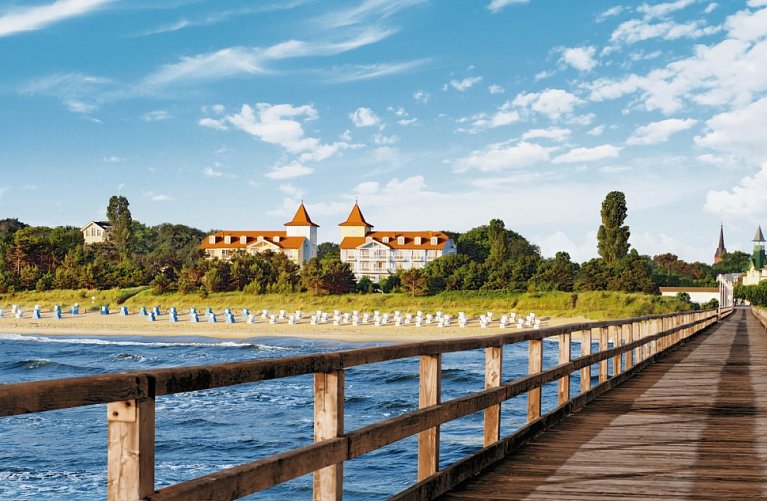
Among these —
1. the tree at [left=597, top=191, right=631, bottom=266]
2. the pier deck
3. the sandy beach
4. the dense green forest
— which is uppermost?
the tree at [left=597, top=191, right=631, bottom=266]

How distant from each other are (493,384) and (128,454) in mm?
4877

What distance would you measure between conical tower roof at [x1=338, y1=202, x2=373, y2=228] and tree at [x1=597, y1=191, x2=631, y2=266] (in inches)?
1840

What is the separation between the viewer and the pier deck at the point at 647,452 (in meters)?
6.39

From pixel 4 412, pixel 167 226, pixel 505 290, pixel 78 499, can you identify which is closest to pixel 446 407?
pixel 4 412

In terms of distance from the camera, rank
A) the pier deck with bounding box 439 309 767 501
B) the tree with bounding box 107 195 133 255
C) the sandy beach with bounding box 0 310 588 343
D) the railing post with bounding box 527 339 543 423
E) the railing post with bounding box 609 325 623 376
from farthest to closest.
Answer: the tree with bounding box 107 195 133 255, the sandy beach with bounding box 0 310 588 343, the railing post with bounding box 609 325 623 376, the railing post with bounding box 527 339 543 423, the pier deck with bounding box 439 309 767 501

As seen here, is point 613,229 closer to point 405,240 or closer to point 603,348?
point 405,240

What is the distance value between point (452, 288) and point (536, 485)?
8841 cm

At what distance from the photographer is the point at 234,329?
75125mm

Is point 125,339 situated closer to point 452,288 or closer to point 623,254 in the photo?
point 452,288

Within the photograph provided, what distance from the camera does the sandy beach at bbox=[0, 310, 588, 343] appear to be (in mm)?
68938

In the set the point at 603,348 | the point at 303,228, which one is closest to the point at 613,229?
the point at 303,228

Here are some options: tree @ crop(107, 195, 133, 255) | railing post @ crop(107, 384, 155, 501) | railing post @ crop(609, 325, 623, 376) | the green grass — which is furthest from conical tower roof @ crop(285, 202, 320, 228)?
railing post @ crop(107, 384, 155, 501)

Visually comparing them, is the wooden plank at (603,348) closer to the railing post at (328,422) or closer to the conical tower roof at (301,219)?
the railing post at (328,422)

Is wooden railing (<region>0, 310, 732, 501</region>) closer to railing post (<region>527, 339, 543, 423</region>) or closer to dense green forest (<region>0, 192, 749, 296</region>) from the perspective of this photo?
railing post (<region>527, 339, 543, 423</region>)
